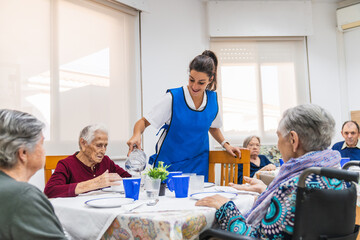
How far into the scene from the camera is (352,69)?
4668mm

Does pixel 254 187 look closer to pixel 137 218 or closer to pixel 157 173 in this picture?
pixel 157 173

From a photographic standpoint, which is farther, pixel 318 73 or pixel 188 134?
pixel 318 73

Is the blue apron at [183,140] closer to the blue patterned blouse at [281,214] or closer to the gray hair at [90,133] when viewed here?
the gray hair at [90,133]

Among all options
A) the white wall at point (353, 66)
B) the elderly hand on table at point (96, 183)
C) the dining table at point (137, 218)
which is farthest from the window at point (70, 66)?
the white wall at point (353, 66)

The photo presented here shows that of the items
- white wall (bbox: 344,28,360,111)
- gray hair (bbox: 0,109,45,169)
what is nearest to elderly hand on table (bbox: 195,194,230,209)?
gray hair (bbox: 0,109,45,169)

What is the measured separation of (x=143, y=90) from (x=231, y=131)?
1.39m

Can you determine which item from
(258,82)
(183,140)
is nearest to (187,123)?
(183,140)

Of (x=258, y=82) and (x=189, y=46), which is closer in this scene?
(x=189, y=46)

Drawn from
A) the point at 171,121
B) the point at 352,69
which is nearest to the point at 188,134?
the point at 171,121

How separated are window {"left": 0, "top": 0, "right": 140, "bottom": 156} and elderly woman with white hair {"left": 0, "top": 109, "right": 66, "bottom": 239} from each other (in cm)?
189

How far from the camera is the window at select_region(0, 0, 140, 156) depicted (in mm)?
2754

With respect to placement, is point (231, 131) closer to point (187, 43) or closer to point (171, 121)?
point (187, 43)

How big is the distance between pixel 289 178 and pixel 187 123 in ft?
3.42

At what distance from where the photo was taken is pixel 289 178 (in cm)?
115
